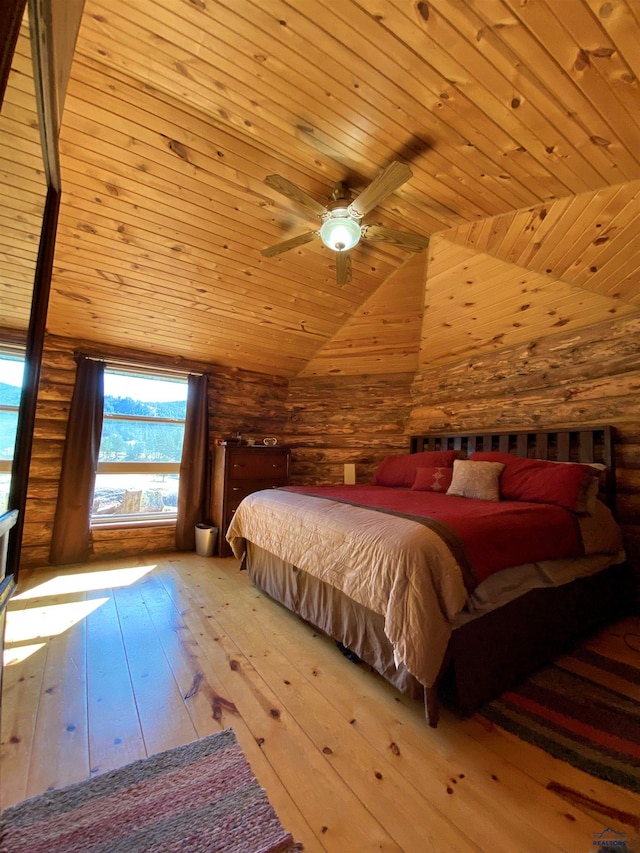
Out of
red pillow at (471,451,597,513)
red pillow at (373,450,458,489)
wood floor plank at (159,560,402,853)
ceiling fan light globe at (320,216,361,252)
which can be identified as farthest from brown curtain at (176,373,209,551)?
red pillow at (471,451,597,513)

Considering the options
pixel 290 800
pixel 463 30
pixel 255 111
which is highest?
pixel 255 111

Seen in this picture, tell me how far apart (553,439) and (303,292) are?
8.69 ft

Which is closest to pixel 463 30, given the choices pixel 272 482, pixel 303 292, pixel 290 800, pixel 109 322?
pixel 303 292

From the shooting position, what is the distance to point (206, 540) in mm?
3855

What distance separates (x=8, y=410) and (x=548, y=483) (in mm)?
2987

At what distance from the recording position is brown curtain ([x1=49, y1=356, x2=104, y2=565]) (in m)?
3.41

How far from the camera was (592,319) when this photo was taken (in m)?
2.89

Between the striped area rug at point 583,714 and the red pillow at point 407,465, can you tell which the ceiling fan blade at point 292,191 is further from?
the striped area rug at point 583,714

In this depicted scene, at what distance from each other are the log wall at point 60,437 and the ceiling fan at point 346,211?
2377 millimetres

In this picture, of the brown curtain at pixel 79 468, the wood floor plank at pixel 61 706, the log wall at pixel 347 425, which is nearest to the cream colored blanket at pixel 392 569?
the wood floor plank at pixel 61 706

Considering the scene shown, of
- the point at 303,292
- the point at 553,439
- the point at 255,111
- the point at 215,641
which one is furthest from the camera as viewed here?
the point at 303,292

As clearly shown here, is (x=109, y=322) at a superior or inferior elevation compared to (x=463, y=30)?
inferior

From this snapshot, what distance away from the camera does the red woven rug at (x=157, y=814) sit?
1004 mm

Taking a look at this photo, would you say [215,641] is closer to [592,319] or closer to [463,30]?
[463,30]
